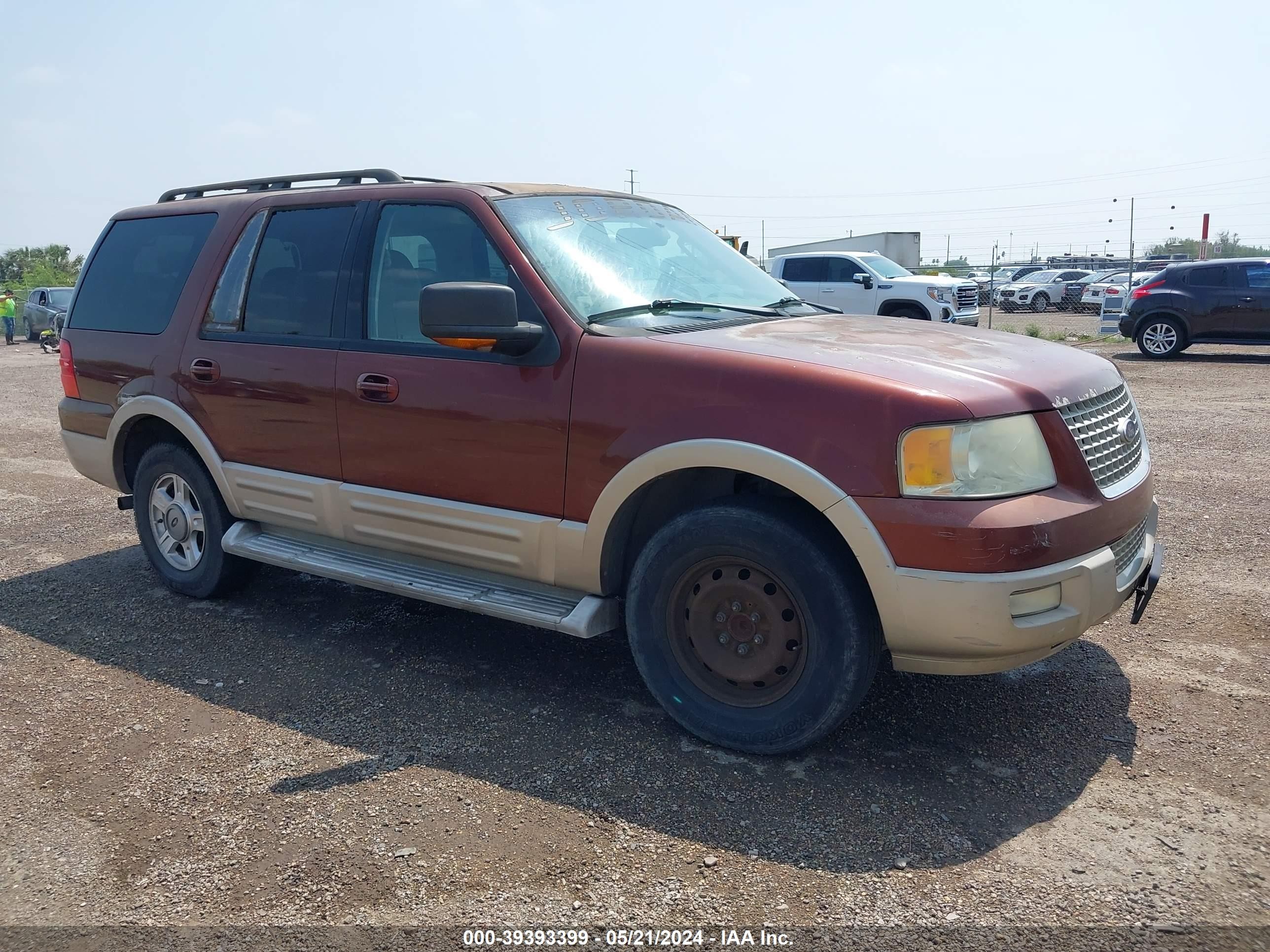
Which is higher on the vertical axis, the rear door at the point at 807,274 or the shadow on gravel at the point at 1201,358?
the rear door at the point at 807,274

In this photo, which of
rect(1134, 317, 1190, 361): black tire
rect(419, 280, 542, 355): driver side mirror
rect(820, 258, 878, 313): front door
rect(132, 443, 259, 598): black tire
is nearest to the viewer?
rect(419, 280, 542, 355): driver side mirror

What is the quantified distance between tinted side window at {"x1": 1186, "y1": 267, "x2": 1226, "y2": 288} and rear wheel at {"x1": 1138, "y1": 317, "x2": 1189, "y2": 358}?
2.11 feet

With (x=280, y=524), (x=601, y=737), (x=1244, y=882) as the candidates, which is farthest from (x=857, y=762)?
(x=280, y=524)

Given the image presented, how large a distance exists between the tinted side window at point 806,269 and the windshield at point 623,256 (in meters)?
15.1

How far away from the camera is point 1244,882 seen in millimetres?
2789

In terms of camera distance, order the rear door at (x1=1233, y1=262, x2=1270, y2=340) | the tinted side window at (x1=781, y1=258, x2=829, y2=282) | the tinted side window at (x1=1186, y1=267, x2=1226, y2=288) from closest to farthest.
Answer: the rear door at (x1=1233, y1=262, x2=1270, y2=340) → the tinted side window at (x1=1186, y1=267, x2=1226, y2=288) → the tinted side window at (x1=781, y1=258, x2=829, y2=282)

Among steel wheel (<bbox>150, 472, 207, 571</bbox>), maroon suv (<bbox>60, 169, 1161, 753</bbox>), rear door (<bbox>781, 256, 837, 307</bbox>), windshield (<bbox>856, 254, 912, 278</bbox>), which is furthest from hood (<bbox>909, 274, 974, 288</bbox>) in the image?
steel wheel (<bbox>150, 472, 207, 571</bbox>)

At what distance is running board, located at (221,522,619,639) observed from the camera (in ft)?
12.5

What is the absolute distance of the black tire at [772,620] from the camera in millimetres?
3311

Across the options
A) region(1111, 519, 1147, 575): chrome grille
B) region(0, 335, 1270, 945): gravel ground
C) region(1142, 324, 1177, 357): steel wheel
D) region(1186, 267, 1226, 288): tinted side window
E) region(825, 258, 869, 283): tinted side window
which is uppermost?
region(825, 258, 869, 283): tinted side window

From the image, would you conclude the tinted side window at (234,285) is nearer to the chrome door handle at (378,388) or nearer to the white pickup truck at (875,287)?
the chrome door handle at (378,388)

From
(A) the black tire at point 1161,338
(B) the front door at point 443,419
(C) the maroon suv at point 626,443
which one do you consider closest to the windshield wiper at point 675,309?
(C) the maroon suv at point 626,443

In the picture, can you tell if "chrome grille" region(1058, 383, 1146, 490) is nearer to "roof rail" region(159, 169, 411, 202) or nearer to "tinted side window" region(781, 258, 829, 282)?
"roof rail" region(159, 169, 411, 202)

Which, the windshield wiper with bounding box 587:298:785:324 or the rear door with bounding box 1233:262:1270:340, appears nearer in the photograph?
the windshield wiper with bounding box 587:298:785:324
